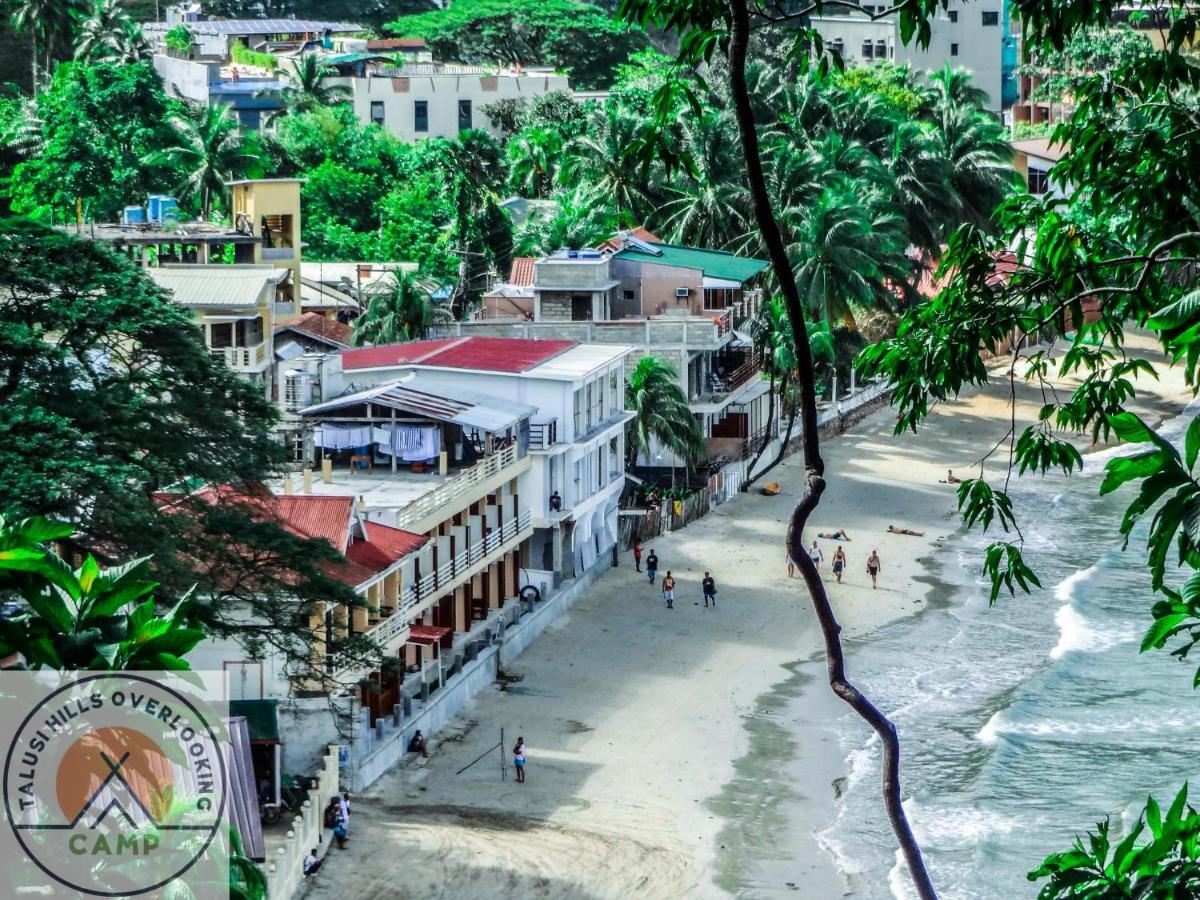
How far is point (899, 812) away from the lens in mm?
10531

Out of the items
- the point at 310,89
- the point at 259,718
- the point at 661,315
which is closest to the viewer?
the point at 259,718

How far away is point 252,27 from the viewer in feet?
449

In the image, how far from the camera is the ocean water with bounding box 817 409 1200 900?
3762cm

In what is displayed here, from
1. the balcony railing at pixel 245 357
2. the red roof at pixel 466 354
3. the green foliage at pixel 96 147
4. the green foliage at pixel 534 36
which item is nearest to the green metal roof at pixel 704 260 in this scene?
the red roof at pixel 466 354

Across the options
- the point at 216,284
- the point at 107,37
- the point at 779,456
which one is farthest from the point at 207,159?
the point at 107,37

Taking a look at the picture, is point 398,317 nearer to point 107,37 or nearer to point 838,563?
point 838,563

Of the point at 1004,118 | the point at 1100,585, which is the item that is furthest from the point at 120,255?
the point at 1004,118

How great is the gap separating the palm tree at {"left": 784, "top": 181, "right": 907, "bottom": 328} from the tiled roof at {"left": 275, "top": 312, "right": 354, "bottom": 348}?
16.3 meters

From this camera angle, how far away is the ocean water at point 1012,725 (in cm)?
3762

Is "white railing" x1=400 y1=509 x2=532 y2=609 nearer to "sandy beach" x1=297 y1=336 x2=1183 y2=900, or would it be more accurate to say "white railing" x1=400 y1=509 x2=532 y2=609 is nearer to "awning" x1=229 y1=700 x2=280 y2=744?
"sandy beach" x1=297 y1=336 x2=1183 y2=900

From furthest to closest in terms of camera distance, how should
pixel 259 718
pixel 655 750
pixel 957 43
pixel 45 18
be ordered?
Answer: pixel 957 43 < pixel 45 18 < pixel 655 750 < pixel 259 718

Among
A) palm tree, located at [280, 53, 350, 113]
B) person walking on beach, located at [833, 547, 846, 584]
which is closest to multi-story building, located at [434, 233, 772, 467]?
person walking on beach, located at [833, 547, 846, 584]

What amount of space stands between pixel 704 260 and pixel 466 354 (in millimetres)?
20057

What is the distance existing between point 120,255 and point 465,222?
48.9 meters
